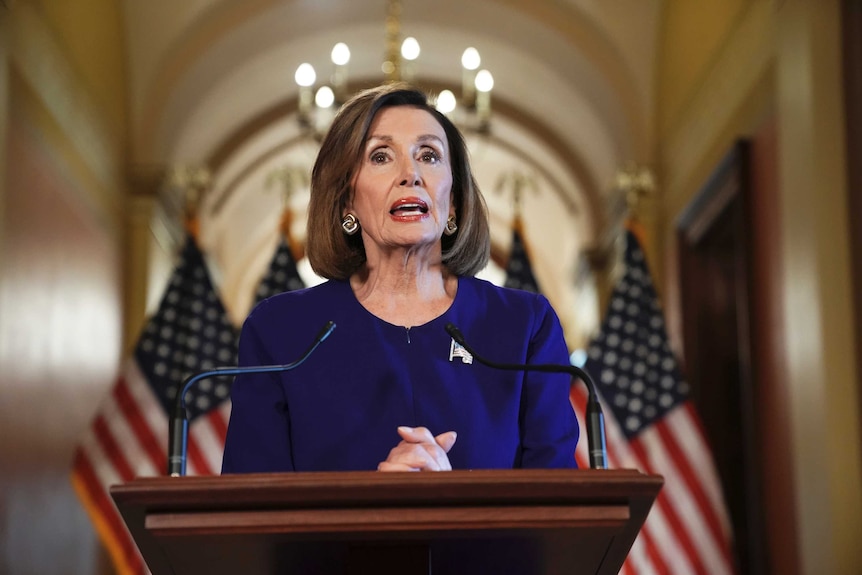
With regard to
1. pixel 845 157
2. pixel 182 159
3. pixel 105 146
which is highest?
pixel 182 159

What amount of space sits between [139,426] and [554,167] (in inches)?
248

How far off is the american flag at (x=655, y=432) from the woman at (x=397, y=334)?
3.08m

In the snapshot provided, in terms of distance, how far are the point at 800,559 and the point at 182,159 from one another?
18.2ft

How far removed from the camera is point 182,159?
29.8ft

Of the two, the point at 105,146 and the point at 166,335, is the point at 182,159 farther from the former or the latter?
the point at 166,335

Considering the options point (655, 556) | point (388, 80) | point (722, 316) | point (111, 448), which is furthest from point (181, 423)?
point (722, 316)

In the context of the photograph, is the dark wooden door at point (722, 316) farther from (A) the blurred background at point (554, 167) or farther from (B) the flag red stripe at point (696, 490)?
(B) the flag red stripe at point (696, 490)

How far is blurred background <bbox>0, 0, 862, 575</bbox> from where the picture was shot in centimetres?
481

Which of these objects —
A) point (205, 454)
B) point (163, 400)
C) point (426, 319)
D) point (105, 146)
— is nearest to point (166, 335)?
point (163, 400)

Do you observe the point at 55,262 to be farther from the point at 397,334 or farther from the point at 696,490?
the point at 397,334

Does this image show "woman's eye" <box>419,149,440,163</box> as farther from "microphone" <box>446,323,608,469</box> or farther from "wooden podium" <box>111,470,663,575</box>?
"wooden podium" <box>111,470,663,575</box>

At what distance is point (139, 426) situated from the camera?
5.77 metres

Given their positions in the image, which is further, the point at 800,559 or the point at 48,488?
the point at 48,488

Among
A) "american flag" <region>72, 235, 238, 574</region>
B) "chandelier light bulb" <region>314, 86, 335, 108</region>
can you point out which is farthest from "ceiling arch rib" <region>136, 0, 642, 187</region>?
"american flag" <region>72, 235, 238, 574</region>
